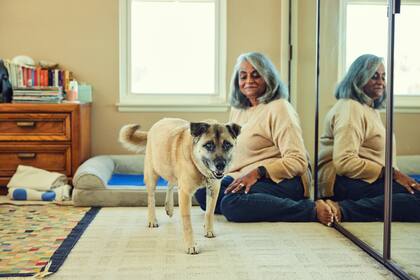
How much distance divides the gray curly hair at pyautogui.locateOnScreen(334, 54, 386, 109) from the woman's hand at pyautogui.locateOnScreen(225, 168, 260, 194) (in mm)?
660

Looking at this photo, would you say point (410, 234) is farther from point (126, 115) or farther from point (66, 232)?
point (126, 115)

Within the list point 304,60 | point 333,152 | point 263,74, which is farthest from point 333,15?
point 304,60

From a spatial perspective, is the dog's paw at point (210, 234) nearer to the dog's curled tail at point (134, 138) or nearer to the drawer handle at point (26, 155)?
the dog's curled tail at point (134, 138)

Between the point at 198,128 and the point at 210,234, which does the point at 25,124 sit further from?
the point at 198,128

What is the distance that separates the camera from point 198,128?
8.73 ft

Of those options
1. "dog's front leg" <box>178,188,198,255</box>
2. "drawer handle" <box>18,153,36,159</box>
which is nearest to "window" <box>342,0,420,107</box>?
"dog's front leg" <box>178,188,198,255</box>

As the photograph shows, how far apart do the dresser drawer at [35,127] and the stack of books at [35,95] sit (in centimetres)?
14

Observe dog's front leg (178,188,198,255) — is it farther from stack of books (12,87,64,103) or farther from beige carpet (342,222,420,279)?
stack of books (12,87,64,103)

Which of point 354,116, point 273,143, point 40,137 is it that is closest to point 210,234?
point 273,143

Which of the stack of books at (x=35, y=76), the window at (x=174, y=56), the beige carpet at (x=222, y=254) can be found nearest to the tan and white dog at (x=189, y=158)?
the beige carpet at (x=222, y=254)

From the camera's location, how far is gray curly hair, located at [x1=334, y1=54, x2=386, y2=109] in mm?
2621

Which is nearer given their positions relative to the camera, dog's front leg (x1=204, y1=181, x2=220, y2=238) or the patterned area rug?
the patterned area rug

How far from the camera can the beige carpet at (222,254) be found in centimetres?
237

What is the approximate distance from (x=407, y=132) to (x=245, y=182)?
118cm
